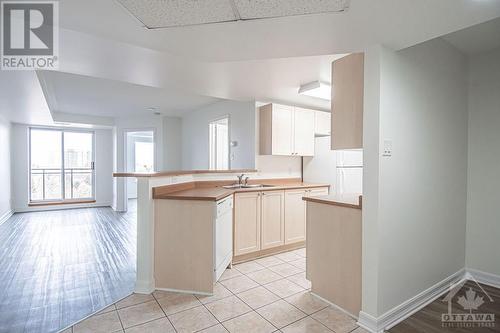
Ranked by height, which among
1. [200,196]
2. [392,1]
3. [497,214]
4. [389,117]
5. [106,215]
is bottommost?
[106,215]

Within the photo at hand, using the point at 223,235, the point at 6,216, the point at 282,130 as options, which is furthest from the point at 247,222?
the point at 6,216

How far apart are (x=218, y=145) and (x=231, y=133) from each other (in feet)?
3.23

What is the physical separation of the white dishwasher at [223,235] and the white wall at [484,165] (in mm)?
2626

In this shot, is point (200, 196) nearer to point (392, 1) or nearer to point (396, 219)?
point (396, 219)

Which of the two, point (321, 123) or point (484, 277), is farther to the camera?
point (321, 123)

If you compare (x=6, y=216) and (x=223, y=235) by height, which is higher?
(x=223, y=235)

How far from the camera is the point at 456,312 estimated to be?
7.20ft

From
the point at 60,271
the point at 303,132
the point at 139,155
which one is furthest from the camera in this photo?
the point at 139,155

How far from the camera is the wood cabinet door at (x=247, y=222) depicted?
10.6 feet

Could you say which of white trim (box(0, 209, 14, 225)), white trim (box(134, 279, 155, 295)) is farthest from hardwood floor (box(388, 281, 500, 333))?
white trim (box(0, 209, 14, 225))

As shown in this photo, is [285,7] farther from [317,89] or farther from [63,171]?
[63,171]

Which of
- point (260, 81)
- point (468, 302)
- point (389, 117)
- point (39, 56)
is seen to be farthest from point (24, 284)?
point (468, 302)

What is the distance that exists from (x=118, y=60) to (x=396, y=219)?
111 inches

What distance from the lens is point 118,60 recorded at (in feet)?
7.98
